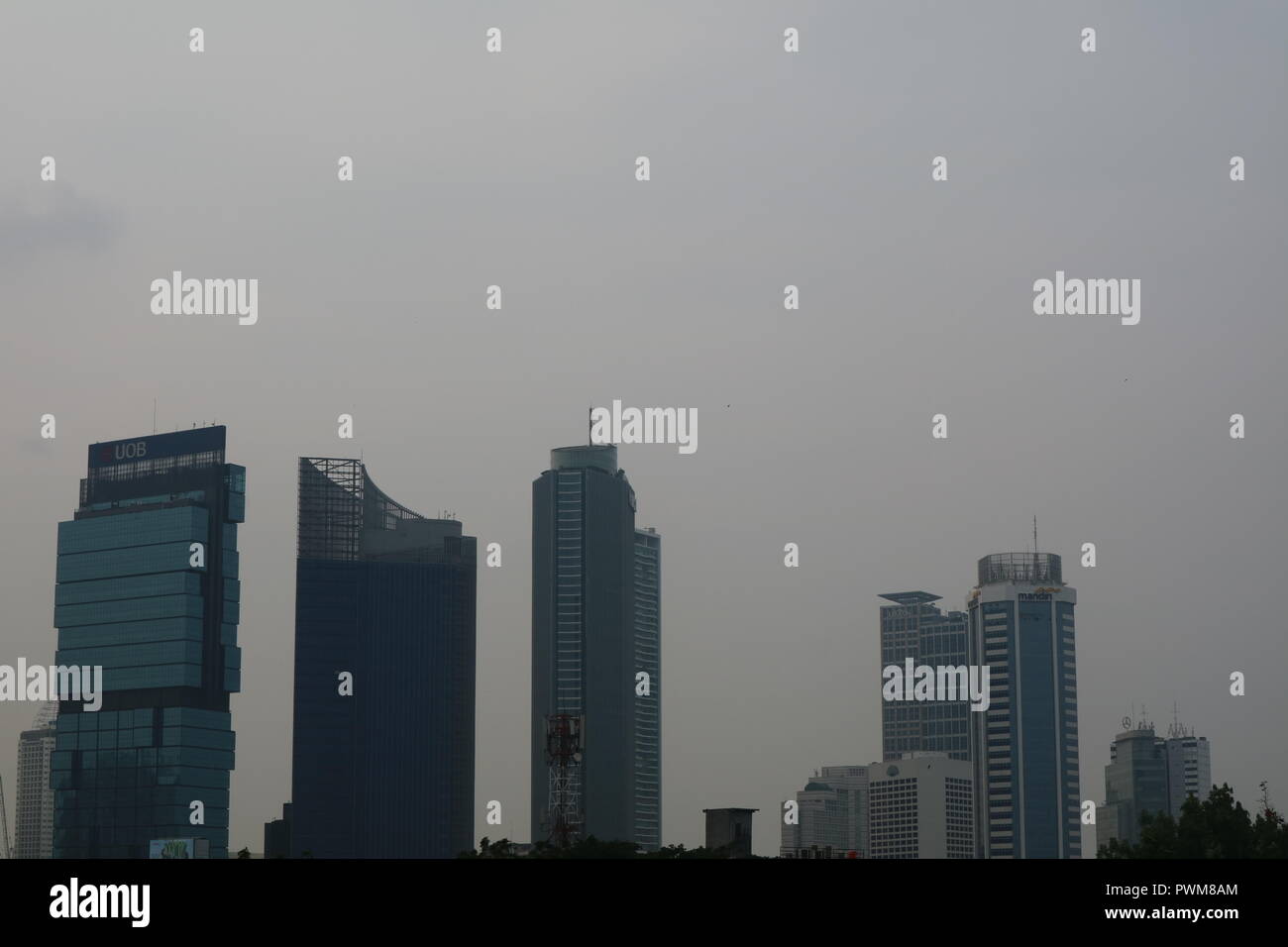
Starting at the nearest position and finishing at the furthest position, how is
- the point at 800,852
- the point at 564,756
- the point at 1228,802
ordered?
the point at 1228,802, the point at 564,756, the point at 800,852
